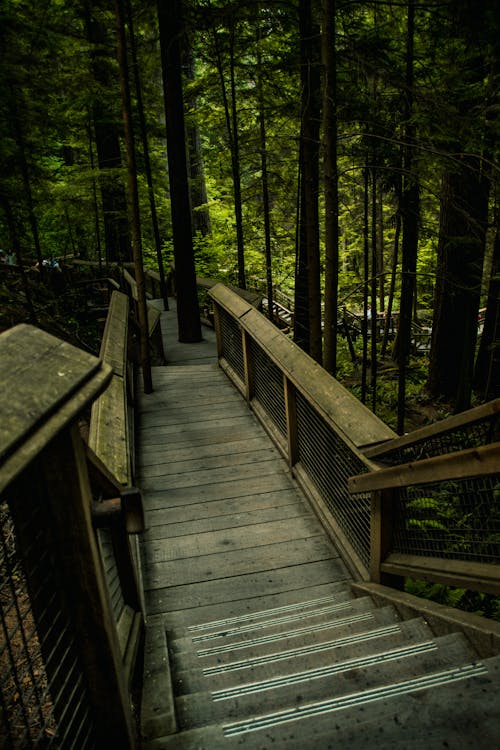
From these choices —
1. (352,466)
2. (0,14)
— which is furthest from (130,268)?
(352,466)

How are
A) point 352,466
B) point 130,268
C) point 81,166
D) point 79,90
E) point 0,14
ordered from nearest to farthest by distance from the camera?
→ point 352,466
point 0,14
point 79,90
point 81,166
point 130,268

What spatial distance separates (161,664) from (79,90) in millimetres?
10674

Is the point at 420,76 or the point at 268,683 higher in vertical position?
the point at 420,76

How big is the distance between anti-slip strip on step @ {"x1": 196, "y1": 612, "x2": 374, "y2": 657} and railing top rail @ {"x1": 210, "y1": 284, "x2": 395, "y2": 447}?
1046mm

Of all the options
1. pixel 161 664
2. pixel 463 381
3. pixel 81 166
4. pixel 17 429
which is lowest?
pixel 463 381

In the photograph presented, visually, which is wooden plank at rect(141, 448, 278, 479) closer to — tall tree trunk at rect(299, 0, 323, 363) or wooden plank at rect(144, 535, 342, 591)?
wooden plank at rect(144, 535, 342, 591)

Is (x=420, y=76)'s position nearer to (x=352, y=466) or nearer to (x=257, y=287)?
(x=352, y=466)

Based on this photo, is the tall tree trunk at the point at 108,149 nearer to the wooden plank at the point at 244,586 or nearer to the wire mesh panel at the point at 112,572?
the wooden plank at the point at 244,586

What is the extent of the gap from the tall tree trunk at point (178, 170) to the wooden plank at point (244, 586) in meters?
7.50

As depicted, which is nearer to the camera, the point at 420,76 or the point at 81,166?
the point at 420,76

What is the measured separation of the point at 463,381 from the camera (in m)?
8.45

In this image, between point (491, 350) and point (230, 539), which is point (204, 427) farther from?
point (491, 350)

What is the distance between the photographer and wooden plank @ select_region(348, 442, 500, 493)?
2.01 meters

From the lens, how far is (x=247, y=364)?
6449mm
